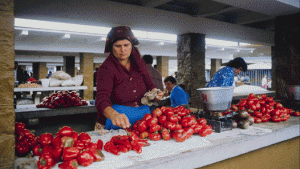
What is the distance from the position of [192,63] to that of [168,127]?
5.20 meters

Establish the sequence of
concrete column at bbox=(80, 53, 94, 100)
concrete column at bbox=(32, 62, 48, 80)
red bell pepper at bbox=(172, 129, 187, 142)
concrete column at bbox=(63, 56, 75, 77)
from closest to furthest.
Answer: red bell pepper at bbox=(172, 129, 187, 142) → concrete column at bbox=(80, 53, 94, 100) → concrete column at bbox=(63, 56, 75, 77) → concrete column at bbox=(32, 62, 48, 80)

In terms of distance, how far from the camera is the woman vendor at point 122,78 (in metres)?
2.15

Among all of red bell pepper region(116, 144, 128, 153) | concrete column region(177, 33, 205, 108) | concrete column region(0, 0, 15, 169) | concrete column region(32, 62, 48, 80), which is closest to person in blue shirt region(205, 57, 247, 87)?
red bell pepper region(116, 144, 128, 153)

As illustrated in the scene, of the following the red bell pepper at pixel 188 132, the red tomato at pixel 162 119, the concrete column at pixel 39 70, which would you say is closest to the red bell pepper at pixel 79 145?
the red tomato at pixel 162 119

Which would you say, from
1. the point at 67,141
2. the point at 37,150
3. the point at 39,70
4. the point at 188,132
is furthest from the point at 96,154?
the point at 39,70

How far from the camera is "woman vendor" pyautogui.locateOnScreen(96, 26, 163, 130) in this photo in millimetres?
2146

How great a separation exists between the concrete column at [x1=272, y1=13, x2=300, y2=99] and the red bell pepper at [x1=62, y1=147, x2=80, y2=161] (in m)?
5.05

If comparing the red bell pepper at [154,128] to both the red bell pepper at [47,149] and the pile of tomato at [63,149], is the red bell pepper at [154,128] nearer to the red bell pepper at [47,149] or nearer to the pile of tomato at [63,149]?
the pile of tomato at [63,149]

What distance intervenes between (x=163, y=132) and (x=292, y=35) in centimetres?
446

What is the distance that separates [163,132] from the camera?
1913 millimetres

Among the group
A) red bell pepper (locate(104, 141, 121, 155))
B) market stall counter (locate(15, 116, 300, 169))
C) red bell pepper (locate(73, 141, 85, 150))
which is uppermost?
red bell pepper (locate(73, 141, 85, 150))

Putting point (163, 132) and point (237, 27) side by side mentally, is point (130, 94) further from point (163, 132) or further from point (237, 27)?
point (237, 27)

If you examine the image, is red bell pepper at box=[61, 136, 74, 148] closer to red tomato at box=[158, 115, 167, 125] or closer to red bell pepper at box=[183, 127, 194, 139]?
red tomato at box=[158, 115, 167, 125]

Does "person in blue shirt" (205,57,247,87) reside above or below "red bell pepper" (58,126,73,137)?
above
